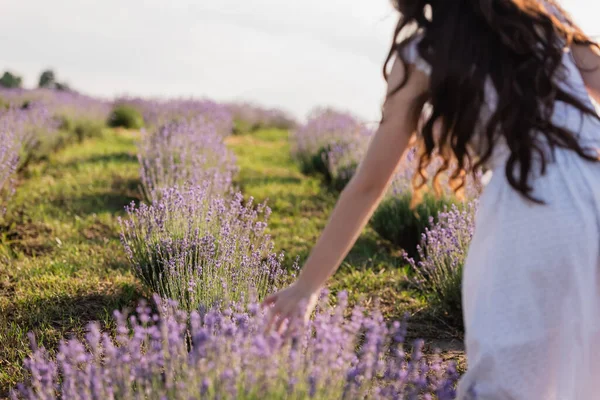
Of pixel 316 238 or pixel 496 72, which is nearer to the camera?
pixel 496 72

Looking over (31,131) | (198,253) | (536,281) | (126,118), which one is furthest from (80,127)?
(536,281)

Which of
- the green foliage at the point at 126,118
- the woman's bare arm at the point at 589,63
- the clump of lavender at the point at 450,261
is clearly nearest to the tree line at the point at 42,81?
the green foliage at the point at 126,118

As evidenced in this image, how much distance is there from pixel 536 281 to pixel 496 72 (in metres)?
0.52

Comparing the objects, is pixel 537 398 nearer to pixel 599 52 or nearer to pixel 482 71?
pixel 482 71

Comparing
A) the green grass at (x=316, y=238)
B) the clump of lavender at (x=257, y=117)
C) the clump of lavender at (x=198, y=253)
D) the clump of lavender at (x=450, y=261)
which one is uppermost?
the clump of lavender at (x=198, y=253)

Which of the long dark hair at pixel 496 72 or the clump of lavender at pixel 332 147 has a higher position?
the long dark hair at pixel 496 72

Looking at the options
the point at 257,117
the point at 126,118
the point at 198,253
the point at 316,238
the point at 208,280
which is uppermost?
the point at 208,280

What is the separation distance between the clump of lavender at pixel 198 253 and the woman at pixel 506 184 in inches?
54.8

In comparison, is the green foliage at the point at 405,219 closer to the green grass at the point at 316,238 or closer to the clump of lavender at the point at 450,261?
the green grass at the point at 316,238

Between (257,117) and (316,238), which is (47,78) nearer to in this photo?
(257,117)

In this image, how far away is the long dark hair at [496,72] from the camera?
1748mm

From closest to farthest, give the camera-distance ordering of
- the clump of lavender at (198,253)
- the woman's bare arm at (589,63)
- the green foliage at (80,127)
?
1. the woman's bare arm at (589,63)
2. the clump of lavender at (198,253)
3. the green foliage at (80,127)

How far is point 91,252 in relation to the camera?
4883 mm

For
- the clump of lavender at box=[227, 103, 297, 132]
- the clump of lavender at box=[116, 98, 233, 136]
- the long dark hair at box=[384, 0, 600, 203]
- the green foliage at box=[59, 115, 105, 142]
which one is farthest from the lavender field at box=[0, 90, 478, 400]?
the clump of lavender at box=[227, 103, 297, 132]
